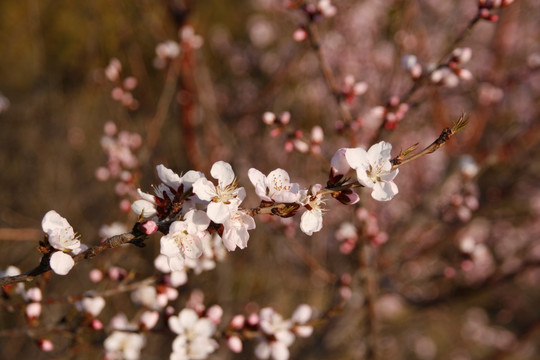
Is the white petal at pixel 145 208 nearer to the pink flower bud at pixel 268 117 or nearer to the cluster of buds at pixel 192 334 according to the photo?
the cluster of buds at pixel 192 334

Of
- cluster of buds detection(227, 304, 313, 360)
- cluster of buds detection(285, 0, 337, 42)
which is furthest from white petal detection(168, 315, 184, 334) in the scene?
cluster of buds detection(285, 0, 337, 42)

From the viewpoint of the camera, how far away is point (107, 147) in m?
2.52

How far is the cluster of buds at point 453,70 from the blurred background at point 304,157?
0.13 m

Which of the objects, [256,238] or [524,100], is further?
[524,100]

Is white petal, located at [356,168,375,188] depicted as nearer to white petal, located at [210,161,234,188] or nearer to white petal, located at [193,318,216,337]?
white petal, located at [210,161,234,188]

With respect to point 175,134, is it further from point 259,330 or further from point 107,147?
point 259,330

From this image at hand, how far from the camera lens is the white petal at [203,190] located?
99 centimetres

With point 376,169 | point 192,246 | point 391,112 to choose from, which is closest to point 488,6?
point 391,112

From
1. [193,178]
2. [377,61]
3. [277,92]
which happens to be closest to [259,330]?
[193,178]

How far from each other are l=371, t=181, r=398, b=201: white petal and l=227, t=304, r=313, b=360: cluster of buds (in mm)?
611

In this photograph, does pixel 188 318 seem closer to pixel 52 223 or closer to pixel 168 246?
pixel 168 246

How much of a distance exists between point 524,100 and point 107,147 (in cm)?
440

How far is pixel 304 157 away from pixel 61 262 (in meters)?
3.16

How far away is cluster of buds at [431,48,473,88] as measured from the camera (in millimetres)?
1697
